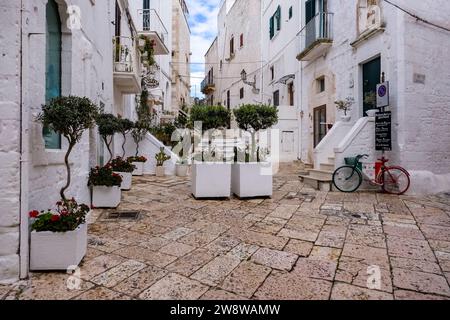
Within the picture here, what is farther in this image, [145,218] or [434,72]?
[434,72]

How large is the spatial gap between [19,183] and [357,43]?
8.90m

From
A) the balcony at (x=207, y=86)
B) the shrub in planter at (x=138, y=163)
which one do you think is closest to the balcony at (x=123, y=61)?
the shrub in planter at (x=138, y=163)

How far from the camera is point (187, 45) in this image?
24594mm

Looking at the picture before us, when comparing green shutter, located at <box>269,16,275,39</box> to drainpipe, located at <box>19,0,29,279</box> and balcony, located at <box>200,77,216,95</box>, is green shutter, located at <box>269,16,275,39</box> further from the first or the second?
drainpipe, located at <box>19,0,29,279</box>

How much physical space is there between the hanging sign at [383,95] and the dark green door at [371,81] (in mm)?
731

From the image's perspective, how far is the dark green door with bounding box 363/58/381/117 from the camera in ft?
26.0

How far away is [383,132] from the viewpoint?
711 centimetres

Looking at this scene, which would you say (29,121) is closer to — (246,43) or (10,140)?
(10,140)

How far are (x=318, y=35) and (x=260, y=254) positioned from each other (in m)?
9.42

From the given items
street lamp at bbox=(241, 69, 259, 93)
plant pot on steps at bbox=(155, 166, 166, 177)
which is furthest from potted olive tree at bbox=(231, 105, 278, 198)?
street lamp at bbox=(241, 69, 259, 93)

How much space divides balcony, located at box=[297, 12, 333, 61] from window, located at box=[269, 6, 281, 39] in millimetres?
3968

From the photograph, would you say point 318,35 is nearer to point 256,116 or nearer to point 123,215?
point 256,116
